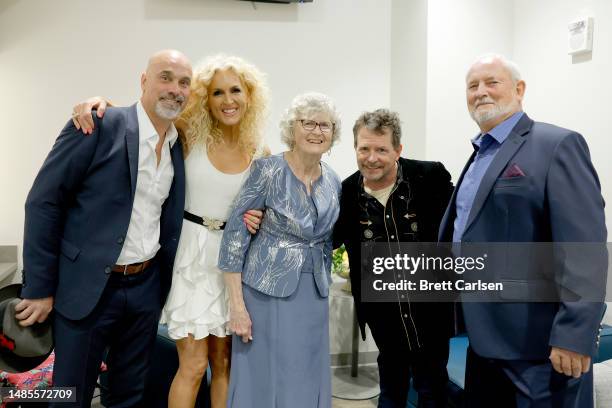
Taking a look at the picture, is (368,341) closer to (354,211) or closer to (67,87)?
(354,211)

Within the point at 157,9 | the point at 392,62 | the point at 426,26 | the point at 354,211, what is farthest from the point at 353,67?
the point at 354,211

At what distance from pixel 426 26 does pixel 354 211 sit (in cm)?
191

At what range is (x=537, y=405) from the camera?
146 cm

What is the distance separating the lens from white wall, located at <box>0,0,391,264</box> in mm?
3225

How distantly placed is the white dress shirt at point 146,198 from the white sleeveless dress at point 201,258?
0.38ft

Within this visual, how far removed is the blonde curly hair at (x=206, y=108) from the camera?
1905mm

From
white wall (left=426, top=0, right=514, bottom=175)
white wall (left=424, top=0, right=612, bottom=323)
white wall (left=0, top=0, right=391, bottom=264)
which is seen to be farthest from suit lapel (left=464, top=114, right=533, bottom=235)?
white wall (left=0, top=0, right=391, bottom=264)

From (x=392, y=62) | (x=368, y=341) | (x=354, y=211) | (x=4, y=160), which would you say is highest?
(x=392, y=62)

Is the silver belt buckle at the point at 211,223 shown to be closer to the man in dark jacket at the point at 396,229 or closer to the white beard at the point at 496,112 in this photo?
the man in dark jacket at the point at 396,229

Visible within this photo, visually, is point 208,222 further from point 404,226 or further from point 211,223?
point 404,226

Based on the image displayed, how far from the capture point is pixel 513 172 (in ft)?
4.89

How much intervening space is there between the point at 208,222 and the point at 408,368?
102 centimetres

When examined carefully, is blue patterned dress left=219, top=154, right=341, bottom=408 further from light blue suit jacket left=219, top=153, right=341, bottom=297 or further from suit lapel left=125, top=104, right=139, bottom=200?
suit lapel left=125, top=104, right=139, bottom=200

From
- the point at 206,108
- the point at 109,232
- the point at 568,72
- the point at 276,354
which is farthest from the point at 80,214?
the point at 568,72
